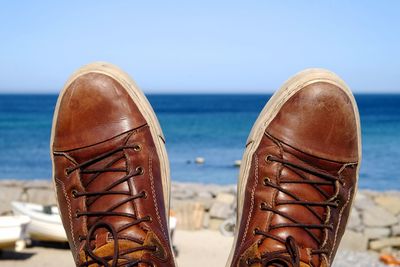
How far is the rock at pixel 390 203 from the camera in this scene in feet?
22.4

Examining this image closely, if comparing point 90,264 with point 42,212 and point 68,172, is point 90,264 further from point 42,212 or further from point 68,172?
point 42,212

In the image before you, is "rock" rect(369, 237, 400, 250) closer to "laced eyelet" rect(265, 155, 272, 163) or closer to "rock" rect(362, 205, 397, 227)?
"rock" rect(362, 205, 397, 227)

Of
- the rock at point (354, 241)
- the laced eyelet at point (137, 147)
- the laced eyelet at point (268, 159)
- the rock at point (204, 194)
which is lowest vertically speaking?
the rock at point (354, 241)

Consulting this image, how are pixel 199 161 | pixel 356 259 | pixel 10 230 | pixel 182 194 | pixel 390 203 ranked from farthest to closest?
1. pixel 199 161
2. pixel 182 194
3. pixel 390 203
4. pixel 356 259
5. pixel 10 230

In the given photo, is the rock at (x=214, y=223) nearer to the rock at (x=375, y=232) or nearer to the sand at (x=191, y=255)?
the sand at (x=191, y=255)

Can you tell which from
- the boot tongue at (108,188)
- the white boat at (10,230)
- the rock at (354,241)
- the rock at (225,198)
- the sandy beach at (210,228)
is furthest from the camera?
the rock at (225,198)

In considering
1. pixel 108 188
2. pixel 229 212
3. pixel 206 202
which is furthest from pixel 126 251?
pixel 206 202

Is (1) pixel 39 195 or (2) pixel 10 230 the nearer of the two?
(2) pixel 10 230

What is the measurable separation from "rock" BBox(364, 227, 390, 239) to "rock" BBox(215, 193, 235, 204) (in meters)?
1.50

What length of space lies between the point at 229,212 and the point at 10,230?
8.12ft

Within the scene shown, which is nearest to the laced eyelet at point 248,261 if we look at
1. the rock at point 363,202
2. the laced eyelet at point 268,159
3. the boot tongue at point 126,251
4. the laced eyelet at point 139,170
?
the boot tongue at point 126,251

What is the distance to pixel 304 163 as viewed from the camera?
239 centimetres

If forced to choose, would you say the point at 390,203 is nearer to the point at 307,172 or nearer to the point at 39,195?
the point at 39,195

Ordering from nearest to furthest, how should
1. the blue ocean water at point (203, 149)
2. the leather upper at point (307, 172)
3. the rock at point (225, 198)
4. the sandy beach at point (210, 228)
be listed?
the leather upper at point (307, 172) → the sandy beach at point (210, 228) → the rock at point (225, 198) → the blue ocean water at point (203, 149)
